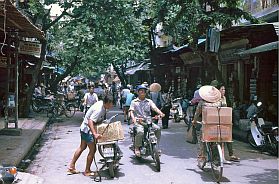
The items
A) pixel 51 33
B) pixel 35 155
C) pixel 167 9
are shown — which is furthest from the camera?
pixel 51 33

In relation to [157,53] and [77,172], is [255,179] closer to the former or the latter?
[77,172]

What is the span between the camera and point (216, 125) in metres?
7.45

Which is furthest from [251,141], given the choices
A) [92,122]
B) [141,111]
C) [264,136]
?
[92,122]

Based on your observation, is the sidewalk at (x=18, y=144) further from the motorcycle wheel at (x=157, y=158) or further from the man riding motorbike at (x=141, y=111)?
the motorcycle wheel at (x=157, y=158)

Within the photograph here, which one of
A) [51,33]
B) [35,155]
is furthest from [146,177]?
[51,33]

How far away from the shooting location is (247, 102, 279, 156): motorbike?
9789mm

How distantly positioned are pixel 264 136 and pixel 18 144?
620 centimetres

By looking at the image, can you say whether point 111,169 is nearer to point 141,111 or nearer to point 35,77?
point 141,111

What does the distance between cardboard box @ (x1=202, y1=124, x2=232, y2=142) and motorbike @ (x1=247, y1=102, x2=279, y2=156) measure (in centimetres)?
269

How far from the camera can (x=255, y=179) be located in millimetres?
7324

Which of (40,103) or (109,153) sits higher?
(40,103)

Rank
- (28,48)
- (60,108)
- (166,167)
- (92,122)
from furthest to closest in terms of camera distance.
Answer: (60,108) → (28,48) → (166,167) → (92,122)

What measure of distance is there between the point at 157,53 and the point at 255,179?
21092 mm

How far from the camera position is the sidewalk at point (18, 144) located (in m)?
8.59
